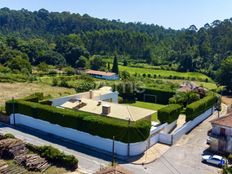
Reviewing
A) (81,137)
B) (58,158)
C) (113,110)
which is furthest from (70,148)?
(113,110)

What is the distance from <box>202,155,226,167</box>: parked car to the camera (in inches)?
1304

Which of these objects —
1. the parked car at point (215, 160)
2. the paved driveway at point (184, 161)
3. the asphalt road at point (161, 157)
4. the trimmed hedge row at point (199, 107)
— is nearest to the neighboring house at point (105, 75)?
the trimmed hedge row at point (199, 107)

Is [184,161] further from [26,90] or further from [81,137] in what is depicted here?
[26,90]

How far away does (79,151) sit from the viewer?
116 feet

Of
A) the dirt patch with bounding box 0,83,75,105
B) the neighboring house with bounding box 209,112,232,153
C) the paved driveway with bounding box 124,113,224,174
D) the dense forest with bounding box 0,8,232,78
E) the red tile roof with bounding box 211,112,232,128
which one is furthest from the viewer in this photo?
the dense forest with bounding box 0,8,232,78

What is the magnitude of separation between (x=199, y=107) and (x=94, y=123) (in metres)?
17.5

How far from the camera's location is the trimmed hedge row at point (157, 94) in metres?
60.8

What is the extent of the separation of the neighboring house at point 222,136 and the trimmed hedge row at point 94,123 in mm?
7942

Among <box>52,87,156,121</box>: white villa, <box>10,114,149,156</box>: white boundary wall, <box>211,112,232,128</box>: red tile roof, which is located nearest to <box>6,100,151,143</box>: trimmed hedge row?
<box>10,114,149,156</box>: white boundary wall

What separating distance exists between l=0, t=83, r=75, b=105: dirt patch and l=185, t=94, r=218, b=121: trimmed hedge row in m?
27.4

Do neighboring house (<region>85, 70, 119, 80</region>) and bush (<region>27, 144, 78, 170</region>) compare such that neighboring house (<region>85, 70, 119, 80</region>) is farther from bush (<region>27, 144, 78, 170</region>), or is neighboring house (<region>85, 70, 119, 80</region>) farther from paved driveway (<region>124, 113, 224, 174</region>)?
bush (<region>27, 144, 78, 170</region>)

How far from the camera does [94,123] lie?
119 feet

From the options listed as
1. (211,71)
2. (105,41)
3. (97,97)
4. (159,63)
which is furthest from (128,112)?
(105,41)

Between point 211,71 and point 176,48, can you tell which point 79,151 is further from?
point 176,48
